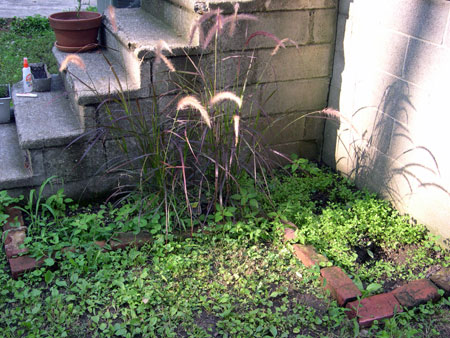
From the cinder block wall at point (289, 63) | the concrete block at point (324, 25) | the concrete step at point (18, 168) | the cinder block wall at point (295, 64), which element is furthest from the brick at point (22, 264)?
the concrete block at point (324, 25)

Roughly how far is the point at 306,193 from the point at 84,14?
223 cm

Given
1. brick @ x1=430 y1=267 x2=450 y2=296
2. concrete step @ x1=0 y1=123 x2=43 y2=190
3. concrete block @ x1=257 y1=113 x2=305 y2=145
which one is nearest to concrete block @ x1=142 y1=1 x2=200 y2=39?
concrete block @ x1=257 y1=113 x2=305 y2=145

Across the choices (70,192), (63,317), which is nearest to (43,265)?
(63,317)

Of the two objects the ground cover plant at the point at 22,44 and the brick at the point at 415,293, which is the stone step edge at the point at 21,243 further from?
the ground cover plant at the point at 22,44

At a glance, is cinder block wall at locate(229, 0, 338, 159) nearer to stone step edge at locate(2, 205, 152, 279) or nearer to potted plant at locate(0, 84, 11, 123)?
stone step edge at locate(2, 205, 152, 279)

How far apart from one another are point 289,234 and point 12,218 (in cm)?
162

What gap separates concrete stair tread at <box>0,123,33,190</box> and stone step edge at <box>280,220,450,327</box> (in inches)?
70.2

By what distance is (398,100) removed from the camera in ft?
9.37

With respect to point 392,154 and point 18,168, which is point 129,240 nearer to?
point 18,168

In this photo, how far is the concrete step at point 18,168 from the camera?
9.55 ft

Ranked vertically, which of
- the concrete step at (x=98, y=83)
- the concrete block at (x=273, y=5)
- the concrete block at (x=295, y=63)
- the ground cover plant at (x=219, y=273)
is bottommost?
the ground cover plant at (x=219, y=273)

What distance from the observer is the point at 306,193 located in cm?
316

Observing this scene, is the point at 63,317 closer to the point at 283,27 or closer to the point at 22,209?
the point at 22,209

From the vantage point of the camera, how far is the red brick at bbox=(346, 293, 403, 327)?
2209 millimetres
